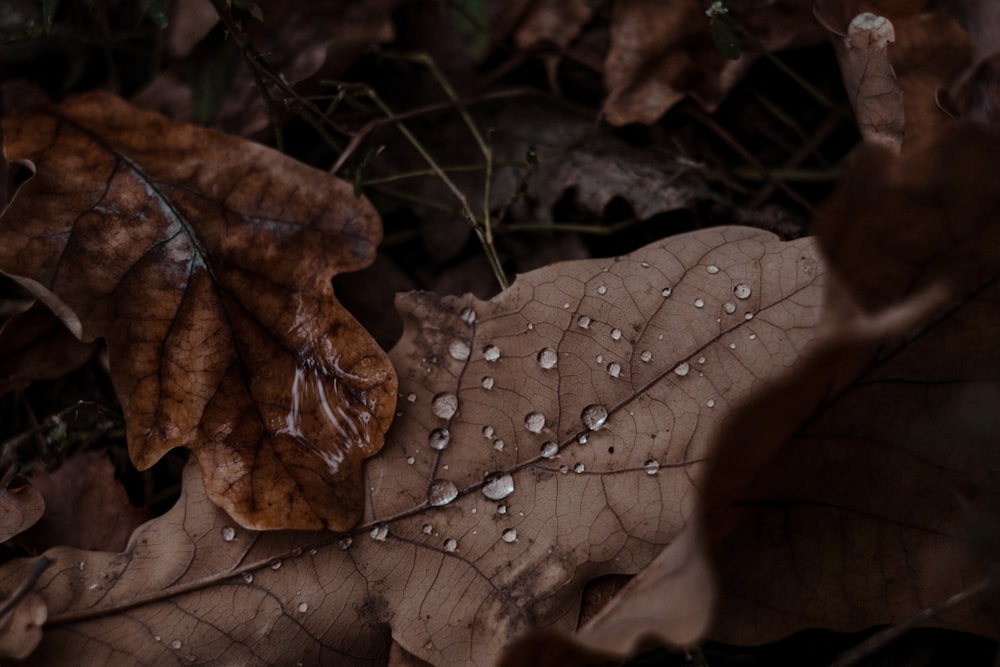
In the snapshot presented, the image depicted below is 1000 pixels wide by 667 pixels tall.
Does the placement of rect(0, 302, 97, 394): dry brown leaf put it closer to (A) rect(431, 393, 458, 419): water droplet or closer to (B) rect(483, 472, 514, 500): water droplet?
(A) rect(431, 393, 458, 419): water droplet

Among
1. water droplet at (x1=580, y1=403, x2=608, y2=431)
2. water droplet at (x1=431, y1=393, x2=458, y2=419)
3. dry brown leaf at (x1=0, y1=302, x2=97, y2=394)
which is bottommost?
dry brown leaf at (x1=0, y1=302, x2=97, y2=394)

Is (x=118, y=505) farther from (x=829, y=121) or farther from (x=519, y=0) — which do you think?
(x=829, y=121)

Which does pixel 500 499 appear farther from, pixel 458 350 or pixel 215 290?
pixel 215 290

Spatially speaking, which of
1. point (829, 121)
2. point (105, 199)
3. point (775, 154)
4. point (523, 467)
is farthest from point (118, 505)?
point (829, 121)

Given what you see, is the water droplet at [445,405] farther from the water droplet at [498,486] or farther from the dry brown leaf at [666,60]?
the dry brown leaf at [666,60]

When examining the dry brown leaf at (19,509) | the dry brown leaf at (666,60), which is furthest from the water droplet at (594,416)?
the dry brown leaf at (19,509)

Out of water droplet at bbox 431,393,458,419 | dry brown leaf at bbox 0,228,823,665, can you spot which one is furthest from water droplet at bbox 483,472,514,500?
water droplet at bbox 431,393,458,419

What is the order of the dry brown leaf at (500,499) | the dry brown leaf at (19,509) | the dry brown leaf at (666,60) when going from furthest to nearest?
the dry brown leaf at (666,60) < the dry brown leaf at (19,509) < the dry brown leaf at (500,499)
